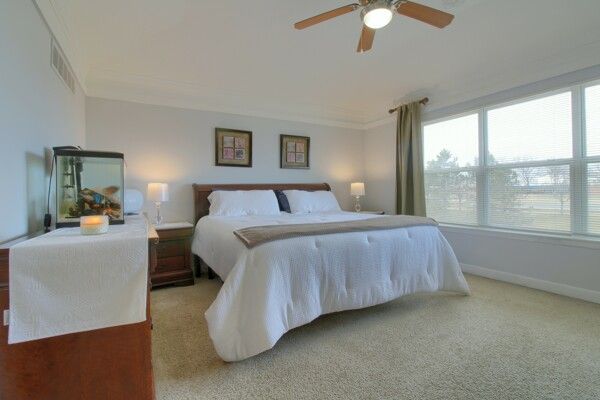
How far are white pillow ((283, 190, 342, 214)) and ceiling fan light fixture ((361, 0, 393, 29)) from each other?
7.99 ft

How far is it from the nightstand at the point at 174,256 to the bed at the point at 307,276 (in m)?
0.49

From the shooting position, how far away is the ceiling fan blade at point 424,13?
180 centimetres

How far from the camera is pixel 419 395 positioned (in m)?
1.45

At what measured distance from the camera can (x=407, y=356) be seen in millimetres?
1783

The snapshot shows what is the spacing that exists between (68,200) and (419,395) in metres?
2.07

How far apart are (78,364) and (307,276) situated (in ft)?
4.09

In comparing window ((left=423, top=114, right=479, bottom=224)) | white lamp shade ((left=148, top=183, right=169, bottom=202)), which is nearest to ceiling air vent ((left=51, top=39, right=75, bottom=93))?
white lamp shade ((left=148, top=183, right=169, bottom=202))

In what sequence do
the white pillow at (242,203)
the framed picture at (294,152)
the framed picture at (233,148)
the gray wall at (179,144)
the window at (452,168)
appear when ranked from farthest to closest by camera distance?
1. the framed picture at (294,152)
2. the framed picture at (233,148)
3. the window at (452,168)
4. the white pillow at (242,203)
5. the gray wall at (179,144)

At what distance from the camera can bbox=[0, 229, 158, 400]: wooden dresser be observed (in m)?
0.99

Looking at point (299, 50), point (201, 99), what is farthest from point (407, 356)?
point (201, 99)

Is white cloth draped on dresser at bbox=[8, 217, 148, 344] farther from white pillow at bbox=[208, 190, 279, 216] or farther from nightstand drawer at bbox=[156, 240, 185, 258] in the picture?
white pillow at bbox=[208, 190, 279, 216]

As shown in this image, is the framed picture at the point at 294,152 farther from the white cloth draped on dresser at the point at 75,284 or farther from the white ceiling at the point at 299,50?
the white cloth draped on dresser at the point at 75,284

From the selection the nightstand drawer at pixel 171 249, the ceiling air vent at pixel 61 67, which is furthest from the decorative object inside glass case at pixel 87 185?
the nightstand drawer at pixel 171 249

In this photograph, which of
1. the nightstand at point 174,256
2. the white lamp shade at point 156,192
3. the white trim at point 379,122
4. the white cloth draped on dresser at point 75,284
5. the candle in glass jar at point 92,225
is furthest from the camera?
A: the white trim at point 379,122
